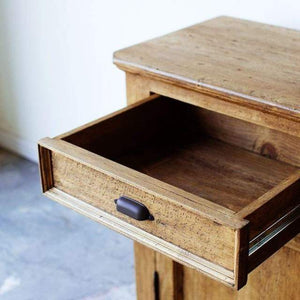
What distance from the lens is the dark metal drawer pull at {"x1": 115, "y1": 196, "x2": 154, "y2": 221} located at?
1.03 m

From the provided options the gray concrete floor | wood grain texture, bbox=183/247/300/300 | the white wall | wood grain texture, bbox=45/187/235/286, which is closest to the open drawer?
wood grain texture, bbox=45/187/235/286

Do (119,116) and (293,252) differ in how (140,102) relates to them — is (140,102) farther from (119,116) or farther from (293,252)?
(293,252)

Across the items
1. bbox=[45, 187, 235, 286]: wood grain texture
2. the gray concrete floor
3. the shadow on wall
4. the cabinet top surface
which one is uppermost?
the cabinet top surface

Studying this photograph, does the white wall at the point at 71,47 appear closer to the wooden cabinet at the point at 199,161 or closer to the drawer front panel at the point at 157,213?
the wooden cabinet at the point at 199,161

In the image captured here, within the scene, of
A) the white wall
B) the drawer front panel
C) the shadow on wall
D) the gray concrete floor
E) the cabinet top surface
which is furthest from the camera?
the shadow on wall

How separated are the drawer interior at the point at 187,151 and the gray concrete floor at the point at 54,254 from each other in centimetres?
63

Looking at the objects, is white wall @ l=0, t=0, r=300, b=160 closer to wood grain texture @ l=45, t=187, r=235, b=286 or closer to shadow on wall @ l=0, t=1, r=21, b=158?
shadow on wall @ l=0, t=1, r=21, b=158

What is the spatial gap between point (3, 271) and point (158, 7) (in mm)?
819

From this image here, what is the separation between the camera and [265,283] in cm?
128

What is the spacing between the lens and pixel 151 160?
4.18 feet

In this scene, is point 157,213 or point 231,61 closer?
point 157,213

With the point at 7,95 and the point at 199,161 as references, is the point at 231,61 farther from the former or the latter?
the point at 7,95

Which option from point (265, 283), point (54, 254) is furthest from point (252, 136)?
point (54, 254)

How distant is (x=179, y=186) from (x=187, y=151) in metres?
0.13
